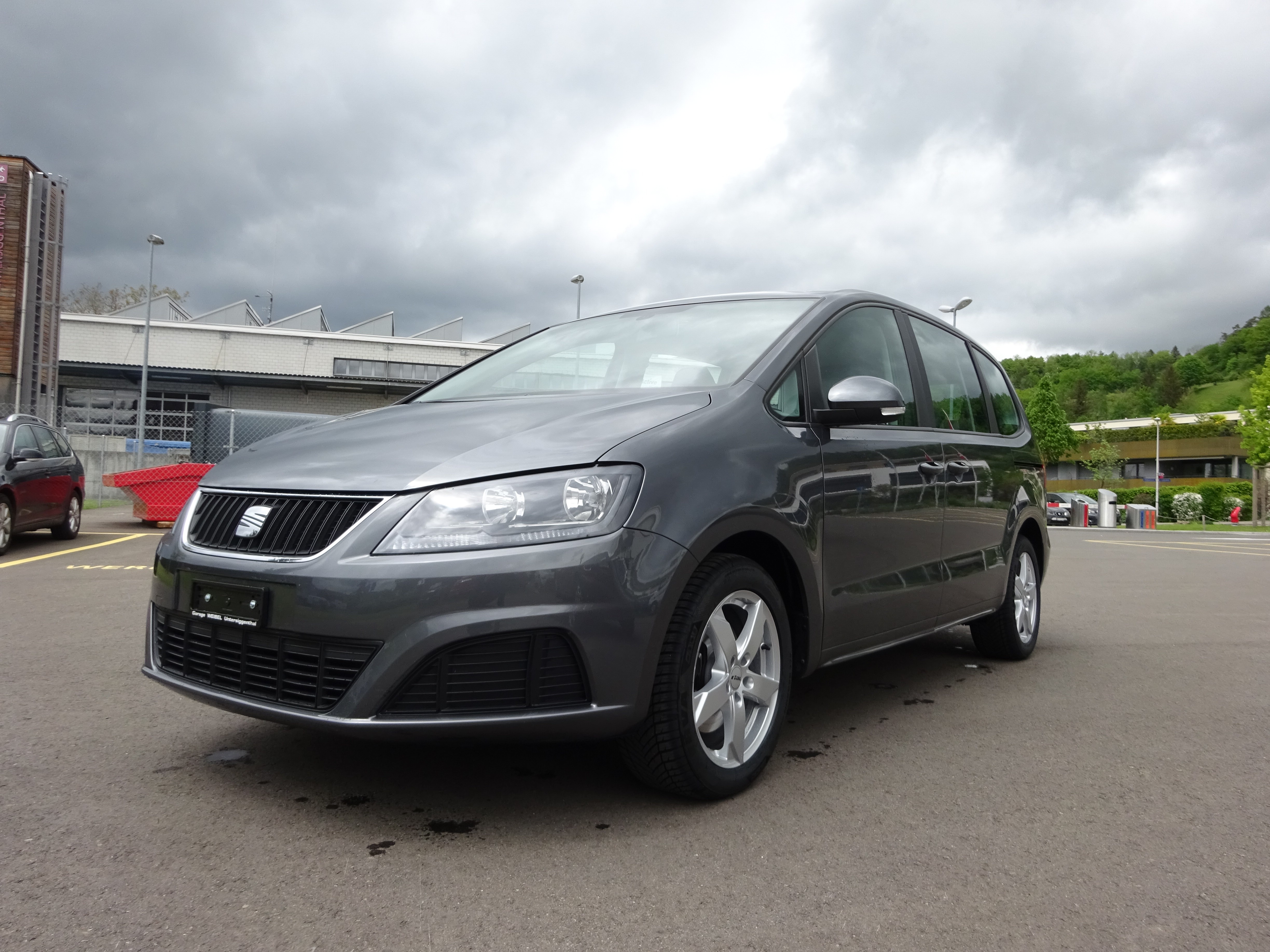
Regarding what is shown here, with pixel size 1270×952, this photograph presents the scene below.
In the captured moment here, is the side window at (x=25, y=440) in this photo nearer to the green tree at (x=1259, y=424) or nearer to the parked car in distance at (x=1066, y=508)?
the parked car in distance at (x=1066, y=508)

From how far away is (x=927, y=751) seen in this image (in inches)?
139

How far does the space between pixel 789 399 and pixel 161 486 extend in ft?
45.3

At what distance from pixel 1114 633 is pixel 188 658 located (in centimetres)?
564

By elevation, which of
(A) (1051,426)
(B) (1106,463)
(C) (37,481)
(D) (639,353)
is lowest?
(C) (37,481)

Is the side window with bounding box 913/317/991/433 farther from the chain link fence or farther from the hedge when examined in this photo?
the hedge

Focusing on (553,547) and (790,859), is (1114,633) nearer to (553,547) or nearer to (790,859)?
(790,859)

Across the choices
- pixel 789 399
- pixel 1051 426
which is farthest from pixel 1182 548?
pixel 1051 426

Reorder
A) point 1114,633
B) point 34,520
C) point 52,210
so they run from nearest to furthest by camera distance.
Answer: point 1114,633 → point 34,520 → point 52,210

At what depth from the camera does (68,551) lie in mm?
10859

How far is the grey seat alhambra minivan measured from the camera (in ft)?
8.18

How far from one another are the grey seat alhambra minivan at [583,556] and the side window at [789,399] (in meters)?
0.01

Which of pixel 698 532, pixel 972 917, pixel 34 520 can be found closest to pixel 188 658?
pixel 698 532

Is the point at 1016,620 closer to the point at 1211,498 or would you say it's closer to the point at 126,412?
the point at 126,412

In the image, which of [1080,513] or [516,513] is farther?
[1080,513]
